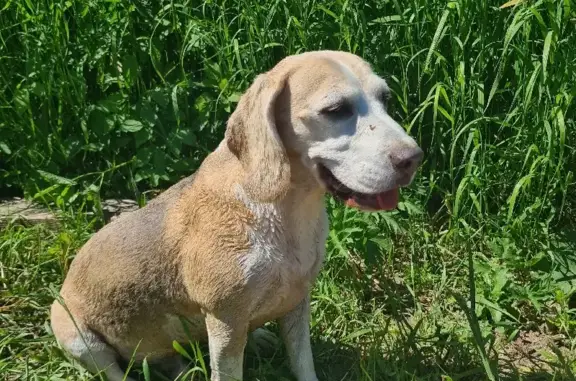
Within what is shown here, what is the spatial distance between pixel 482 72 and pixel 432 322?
113cm

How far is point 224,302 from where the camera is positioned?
2.75m

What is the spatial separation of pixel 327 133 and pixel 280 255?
1.50 ft

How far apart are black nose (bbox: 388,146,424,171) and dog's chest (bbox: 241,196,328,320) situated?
0.45 m

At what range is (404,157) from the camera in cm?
244

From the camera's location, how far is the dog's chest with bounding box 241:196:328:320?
2717mm

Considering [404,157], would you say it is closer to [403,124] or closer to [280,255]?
[280,255]

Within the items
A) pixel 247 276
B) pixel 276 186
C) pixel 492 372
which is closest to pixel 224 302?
pixel 247 276

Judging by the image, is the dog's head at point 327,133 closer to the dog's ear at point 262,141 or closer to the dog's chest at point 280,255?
the dog's ear at point 262,141

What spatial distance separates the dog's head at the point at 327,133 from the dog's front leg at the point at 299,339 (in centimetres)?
63

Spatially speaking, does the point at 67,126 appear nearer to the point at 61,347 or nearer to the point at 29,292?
the point at 29,292

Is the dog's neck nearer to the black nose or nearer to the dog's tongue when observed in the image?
the dog's tongue

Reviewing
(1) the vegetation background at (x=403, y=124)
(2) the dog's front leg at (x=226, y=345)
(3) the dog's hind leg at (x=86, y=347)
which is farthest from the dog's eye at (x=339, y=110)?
(3) the dog's hind leg at (x=86, y=347)

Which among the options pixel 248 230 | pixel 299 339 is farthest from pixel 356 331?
pixel 248 230

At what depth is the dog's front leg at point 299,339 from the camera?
122 inches
